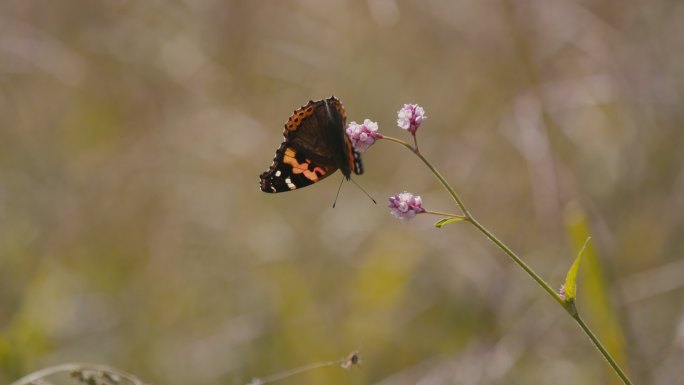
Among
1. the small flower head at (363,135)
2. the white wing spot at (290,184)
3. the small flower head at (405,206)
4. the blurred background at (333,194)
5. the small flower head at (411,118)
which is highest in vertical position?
the blurred background at (333,194)

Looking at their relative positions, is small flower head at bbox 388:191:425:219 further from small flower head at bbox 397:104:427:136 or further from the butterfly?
the butterfly

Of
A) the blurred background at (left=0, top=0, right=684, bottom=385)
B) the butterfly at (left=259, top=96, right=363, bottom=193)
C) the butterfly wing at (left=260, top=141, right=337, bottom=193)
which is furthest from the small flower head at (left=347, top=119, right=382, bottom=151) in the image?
the blurred background at (left=0, top=0, right=684, bottom=385)

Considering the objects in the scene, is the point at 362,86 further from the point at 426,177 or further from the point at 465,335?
the point at 465,335

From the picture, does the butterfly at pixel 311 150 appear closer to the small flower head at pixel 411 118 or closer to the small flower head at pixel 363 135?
the small flower head at pixel 363 135

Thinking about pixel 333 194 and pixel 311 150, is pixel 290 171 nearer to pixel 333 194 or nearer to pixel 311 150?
pixel 311 150

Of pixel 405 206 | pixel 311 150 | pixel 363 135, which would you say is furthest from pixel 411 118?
pixel 311 150

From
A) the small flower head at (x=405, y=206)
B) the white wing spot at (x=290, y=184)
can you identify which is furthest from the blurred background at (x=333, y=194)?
the white wing spot at (x=290, y=184)

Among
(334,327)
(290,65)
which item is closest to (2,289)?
(334,327)
